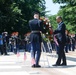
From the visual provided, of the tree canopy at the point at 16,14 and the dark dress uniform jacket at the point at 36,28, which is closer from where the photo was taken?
the dark dress uniform jacket at the point at 36,28

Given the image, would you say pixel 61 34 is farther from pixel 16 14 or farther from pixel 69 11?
pixel 69 11

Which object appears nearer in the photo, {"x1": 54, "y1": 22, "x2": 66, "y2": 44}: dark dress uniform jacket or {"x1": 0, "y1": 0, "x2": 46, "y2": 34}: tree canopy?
{"x1": 54, "y1": 22, "x2": 66, "y2": 44}: dark dress uniform jacket

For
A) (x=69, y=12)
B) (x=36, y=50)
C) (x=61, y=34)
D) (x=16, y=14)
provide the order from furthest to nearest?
1. (x=69, y=12)
2. (x=16, y=14)
3. (x=61, y=34)
4. (x=36, y=50)

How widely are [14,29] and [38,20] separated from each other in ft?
133

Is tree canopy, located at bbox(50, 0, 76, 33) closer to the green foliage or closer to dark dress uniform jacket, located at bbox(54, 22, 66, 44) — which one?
the green foliage

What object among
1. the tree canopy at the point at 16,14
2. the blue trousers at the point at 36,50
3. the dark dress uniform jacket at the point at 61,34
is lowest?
the blue trousers at the point at 36,50

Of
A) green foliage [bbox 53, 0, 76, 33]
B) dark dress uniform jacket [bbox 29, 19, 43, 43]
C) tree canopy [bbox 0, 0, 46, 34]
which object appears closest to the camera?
dark dress uniform jacket [bbox 29, 19, 43, 43]

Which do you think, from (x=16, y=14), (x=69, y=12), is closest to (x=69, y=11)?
→ (x=69, y=12)

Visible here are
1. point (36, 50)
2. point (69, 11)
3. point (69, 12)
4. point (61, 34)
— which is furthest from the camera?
point (69, 12)

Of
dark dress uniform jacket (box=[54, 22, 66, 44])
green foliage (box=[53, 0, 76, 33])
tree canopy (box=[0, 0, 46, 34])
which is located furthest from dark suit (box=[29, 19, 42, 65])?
green foliage (box=[53, 0, 76, 33])

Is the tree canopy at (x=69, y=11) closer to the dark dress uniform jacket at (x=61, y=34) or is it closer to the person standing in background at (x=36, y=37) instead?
the dark dress uniform jacket at (x=61, y=34)

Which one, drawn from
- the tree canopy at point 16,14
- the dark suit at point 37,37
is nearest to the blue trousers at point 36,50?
the dark suit at point 37,37

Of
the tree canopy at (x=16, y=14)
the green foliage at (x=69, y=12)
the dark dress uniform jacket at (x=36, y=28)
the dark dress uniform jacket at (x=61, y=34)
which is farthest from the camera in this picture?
the green foliage at (x=69, y=12)

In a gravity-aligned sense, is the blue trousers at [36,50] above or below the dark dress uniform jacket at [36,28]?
below
